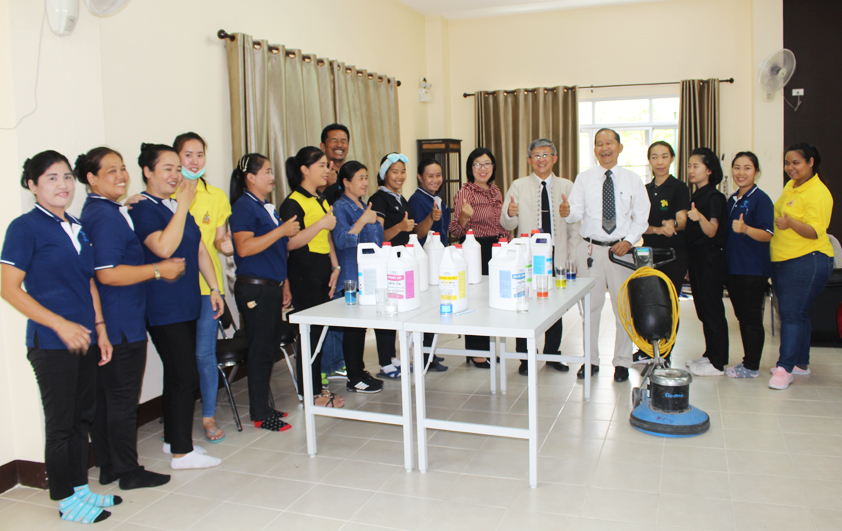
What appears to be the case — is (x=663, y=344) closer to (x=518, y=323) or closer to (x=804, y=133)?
(x=518, y=323)

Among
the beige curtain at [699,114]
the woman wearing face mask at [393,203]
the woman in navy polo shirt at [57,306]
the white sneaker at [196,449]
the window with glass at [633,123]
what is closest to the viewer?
the woman in navy polo shirt at [57,306]

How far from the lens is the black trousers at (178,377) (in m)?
2.61

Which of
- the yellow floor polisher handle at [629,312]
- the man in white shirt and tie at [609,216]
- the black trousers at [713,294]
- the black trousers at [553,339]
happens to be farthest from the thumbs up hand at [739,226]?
the black trousers at [553,339]

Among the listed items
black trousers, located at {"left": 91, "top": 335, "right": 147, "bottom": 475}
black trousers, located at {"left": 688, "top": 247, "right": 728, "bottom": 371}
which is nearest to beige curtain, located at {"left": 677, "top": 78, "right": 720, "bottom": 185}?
black trousers, located at {"left": 688, "top": 247, "right": 728, "bottom": 371}

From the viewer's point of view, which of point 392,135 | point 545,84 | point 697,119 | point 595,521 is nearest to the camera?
point 595,521

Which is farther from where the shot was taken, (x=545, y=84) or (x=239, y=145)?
(x=545, y=84)

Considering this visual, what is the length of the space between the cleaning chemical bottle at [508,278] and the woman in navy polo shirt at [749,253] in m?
1.69

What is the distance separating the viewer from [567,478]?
8.27ft

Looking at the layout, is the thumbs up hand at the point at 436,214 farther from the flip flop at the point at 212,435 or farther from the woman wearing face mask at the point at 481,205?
the flip flop at the point at 212,435

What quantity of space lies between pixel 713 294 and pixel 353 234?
2.28m

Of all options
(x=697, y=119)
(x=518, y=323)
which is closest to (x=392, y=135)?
(x=697, y=119)

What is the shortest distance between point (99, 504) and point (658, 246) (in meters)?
3.45

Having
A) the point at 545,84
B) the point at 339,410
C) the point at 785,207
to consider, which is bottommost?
the point at 339,410

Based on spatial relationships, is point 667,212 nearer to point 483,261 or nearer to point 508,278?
point 483,261
